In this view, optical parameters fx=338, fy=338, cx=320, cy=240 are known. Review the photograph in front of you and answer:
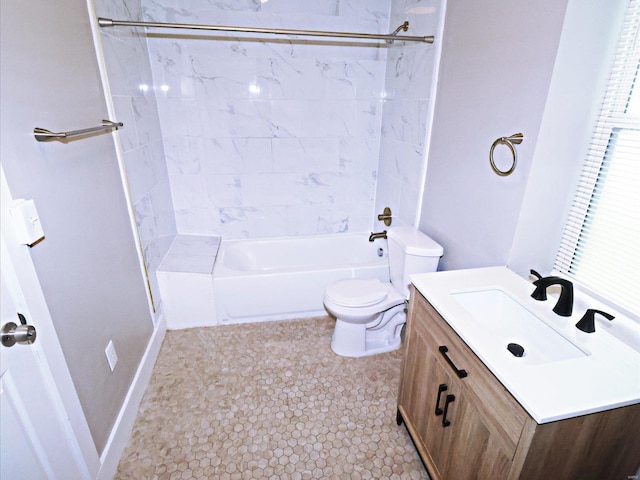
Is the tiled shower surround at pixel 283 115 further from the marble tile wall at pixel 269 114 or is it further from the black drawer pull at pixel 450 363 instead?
the black drawer pull at pixel 450 363

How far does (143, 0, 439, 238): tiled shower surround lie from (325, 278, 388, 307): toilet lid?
0.59 metres

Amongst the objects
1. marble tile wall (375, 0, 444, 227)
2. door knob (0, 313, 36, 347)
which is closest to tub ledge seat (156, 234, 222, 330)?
door knob (0, 313, 36, 347)

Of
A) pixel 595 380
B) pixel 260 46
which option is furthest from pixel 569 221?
pixel 260 46

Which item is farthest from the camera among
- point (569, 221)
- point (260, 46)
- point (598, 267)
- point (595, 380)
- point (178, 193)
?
point (178, 193)

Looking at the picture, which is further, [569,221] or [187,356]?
[187,356]

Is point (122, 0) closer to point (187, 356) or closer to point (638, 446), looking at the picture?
point (187, 356)

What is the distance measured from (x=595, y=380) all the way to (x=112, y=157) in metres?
2.07

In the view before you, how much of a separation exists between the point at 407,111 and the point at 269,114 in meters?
1.09

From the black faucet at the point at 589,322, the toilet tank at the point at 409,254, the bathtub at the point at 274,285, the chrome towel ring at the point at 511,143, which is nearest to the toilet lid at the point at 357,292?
the toilet tank at the point at 409,254

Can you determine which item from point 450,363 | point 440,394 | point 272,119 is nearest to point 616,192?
point 450,363

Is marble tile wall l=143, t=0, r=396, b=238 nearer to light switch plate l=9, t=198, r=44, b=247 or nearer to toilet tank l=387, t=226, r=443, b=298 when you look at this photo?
toilet tank l=387, t=226, r=443, b=298

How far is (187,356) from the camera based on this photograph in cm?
218

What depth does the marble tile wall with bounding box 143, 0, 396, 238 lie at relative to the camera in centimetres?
250

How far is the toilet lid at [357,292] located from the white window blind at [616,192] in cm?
100
